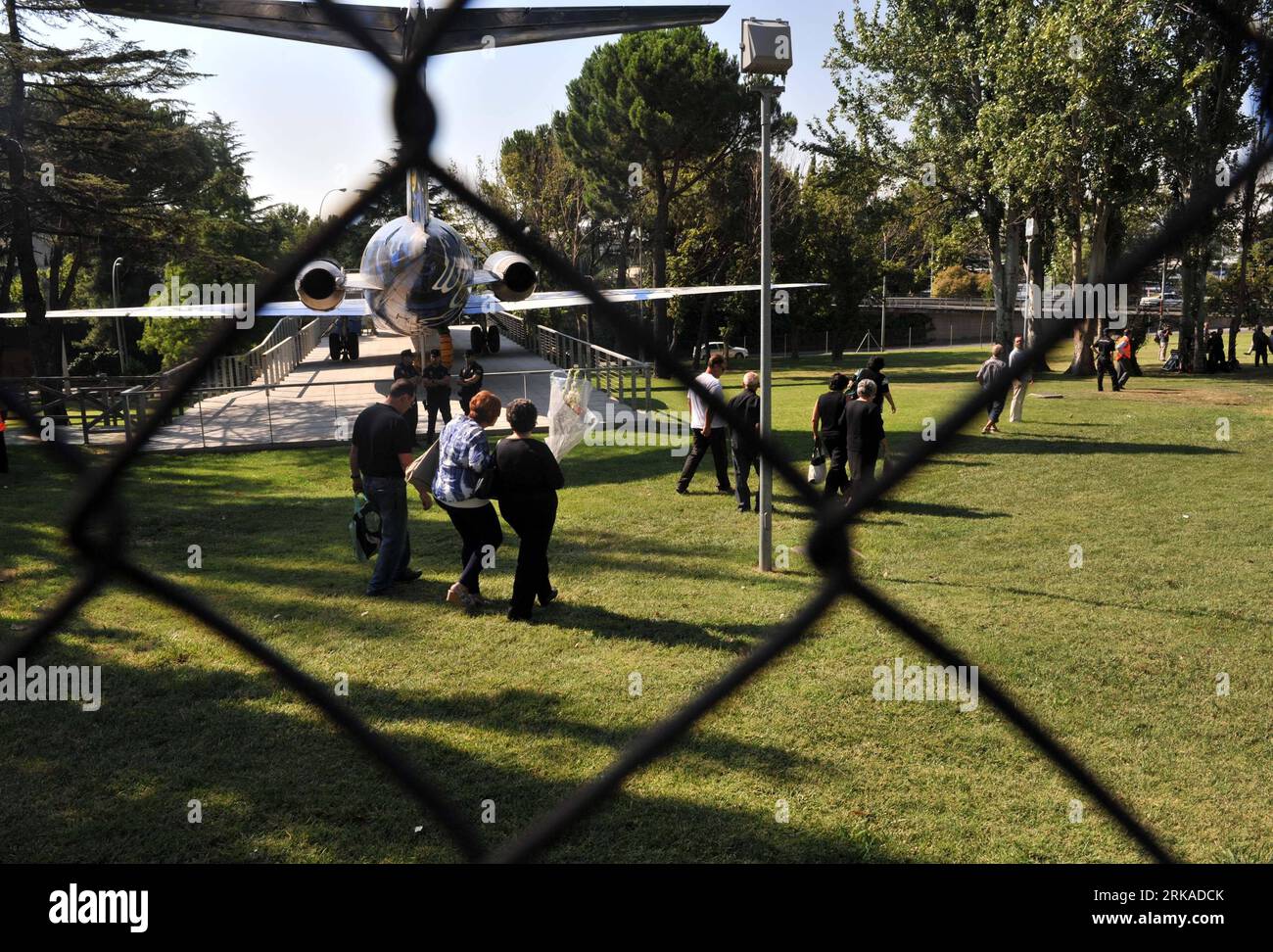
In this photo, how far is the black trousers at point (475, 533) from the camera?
658cm

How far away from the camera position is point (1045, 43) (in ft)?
63.5

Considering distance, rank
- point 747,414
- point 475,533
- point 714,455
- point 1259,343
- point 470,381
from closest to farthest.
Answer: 1. point 475,533
2. point 747,414
3. point 714,455
4. point 470,381
5. point 1259,343

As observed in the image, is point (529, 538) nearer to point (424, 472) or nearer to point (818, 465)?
point (424, 472)

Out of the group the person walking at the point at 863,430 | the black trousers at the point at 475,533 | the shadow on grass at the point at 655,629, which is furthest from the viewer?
the person walking at the point at 863,430

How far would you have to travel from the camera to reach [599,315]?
0.98 meters

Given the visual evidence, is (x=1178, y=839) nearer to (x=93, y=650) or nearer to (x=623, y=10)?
(x=623, y=10)

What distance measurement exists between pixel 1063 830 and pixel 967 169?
22.3 meters

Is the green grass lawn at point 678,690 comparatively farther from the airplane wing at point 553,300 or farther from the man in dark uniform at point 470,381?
the airplane wing at point 553,300

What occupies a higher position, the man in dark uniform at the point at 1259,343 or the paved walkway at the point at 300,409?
the man in dark uniform at the point at 1259,343

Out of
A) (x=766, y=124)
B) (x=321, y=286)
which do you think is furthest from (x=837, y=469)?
(x=321, y=286)

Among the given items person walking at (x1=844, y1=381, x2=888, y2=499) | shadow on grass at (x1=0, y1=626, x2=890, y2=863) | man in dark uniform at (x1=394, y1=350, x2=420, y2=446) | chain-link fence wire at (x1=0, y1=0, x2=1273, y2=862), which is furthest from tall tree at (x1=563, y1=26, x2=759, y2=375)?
chain-link fence wire at (x1=0, y1=0, x2=1273, y2=862)

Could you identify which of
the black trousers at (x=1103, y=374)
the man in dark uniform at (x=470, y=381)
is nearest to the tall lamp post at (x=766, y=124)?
the man in dark uniform at (x=470, y=381)

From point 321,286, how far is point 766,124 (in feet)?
24.1

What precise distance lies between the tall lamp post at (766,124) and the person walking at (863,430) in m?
1.81
